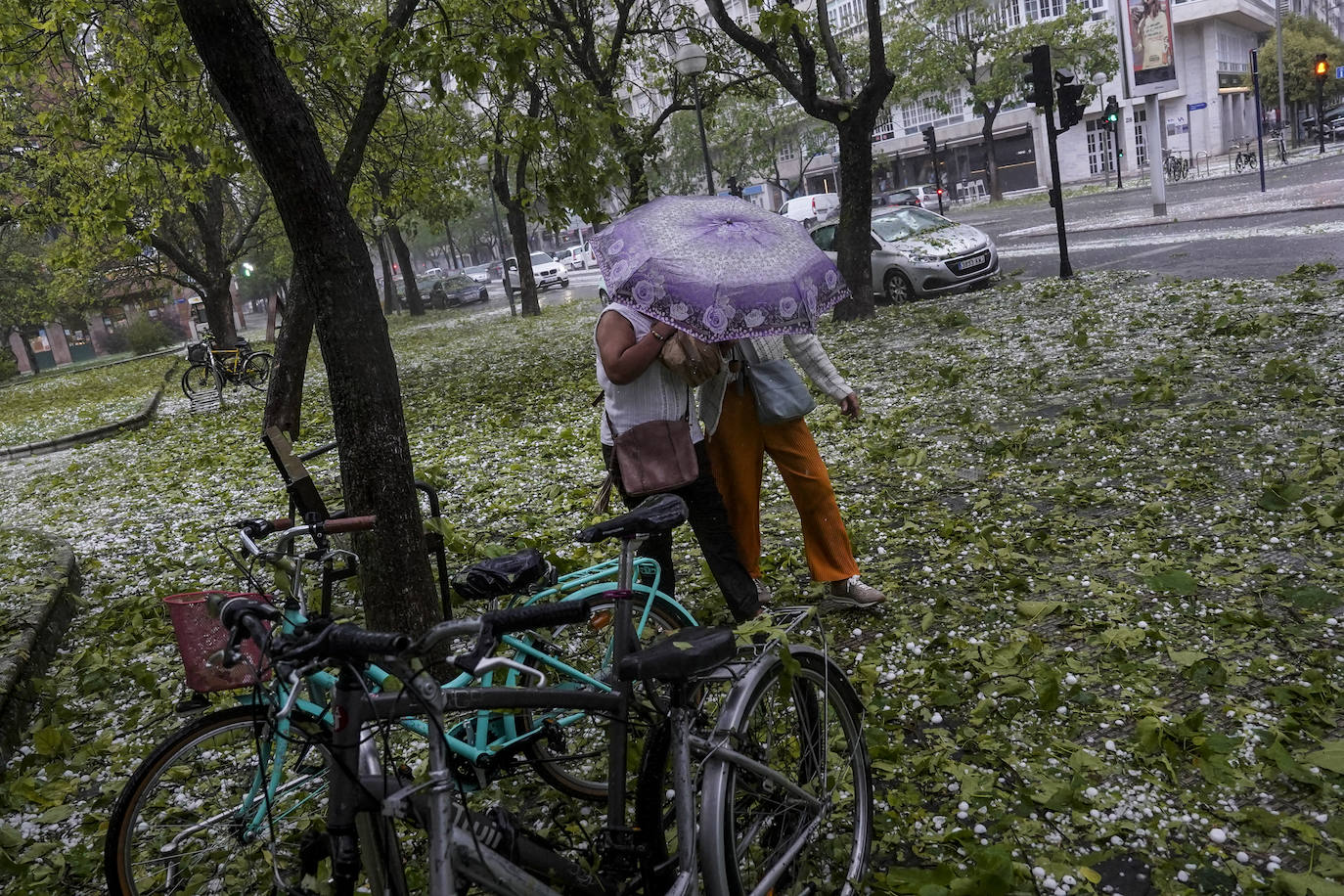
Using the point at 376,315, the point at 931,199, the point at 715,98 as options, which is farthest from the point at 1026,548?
the point at 931,199

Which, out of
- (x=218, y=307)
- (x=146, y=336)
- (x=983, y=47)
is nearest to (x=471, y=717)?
(x=218, y=307)

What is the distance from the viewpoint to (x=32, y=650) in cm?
560

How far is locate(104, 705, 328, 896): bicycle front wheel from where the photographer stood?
290cm

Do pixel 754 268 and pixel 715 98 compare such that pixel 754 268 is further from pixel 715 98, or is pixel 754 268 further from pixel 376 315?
pixel 715 98

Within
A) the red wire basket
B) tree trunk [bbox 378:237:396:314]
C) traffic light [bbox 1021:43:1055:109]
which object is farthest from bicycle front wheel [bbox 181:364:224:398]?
tree trunk [bbox 378:237:396:314]

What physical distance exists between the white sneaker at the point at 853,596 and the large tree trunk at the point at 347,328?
1.91 metres

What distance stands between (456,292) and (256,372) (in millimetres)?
23079

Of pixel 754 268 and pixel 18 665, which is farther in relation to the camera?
pixel 18 665

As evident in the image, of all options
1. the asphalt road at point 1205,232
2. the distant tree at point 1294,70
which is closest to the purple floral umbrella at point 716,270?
the asphalt road at point 1205,232

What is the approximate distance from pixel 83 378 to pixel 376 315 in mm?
34422

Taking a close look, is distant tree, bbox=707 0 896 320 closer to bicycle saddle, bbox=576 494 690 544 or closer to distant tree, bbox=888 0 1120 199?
bicycle saddle, bbox=576 494 690 544

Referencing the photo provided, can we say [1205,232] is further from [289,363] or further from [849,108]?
[289,363]

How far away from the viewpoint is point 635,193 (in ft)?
46.8

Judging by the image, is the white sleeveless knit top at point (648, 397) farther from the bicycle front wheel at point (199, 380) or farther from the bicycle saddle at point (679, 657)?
the bicycle front wheel at point (199, 380)
